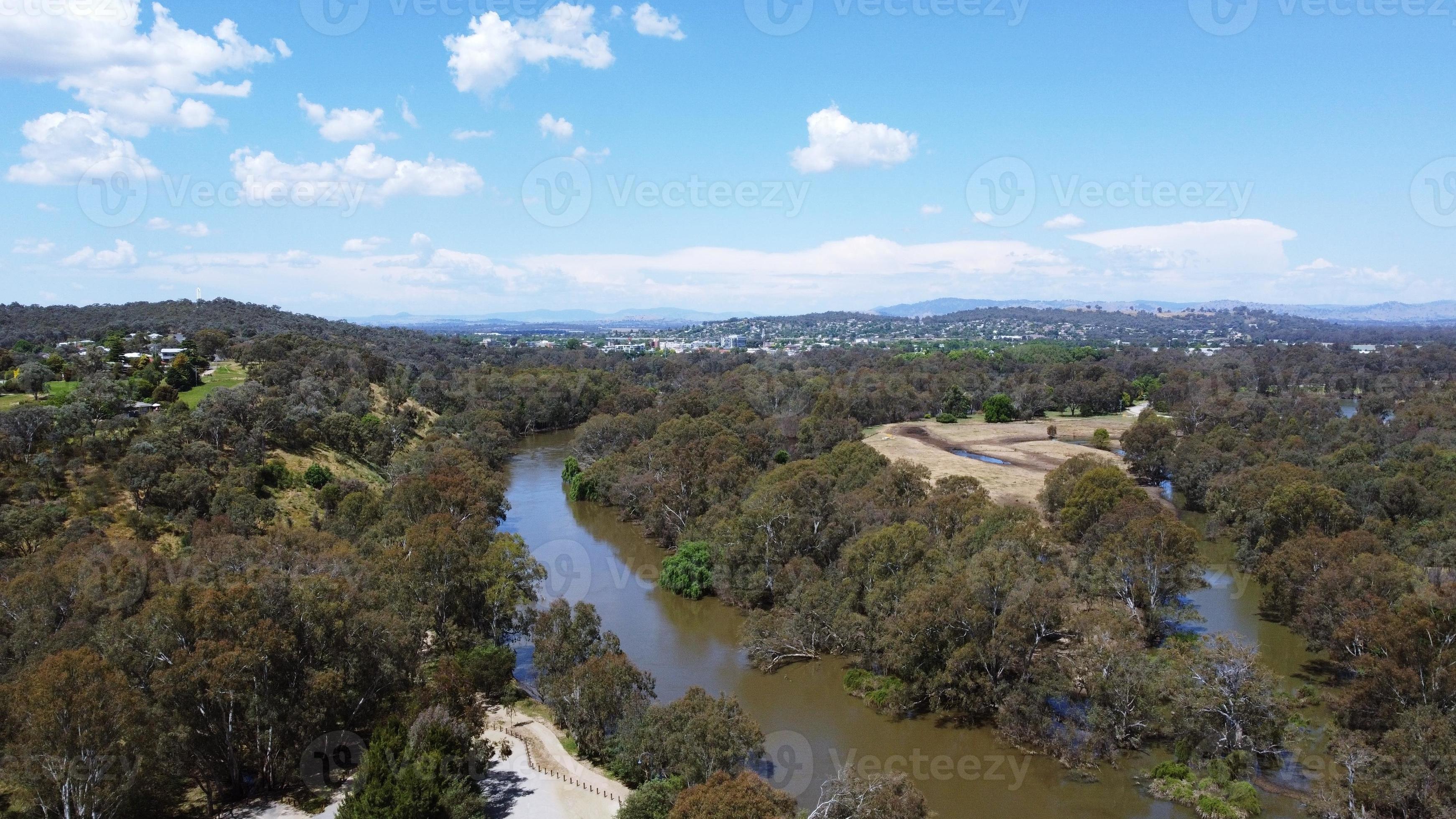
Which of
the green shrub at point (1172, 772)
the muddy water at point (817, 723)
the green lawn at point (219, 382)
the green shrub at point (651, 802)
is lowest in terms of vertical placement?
the muddy water at point (817, 723)

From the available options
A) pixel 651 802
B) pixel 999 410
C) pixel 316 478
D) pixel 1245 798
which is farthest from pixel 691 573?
pixel 999 410

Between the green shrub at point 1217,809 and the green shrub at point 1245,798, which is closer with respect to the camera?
the green shrub at point 1217,809

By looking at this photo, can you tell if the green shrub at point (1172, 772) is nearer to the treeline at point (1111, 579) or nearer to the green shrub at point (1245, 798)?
the treeline at point (1111, 579)

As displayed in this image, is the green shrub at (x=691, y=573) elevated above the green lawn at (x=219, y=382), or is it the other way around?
the green lawn at (x=219, y=382)

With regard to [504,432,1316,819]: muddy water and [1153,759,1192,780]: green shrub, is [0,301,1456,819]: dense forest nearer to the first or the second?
[1153,759,1192,780]: green shrub

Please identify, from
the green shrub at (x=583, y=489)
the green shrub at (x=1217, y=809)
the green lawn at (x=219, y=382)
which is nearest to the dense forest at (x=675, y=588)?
the green shrub at (x=1217, y=809)

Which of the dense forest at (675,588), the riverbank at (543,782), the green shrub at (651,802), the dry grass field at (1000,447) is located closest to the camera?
the green shrub at (651,802)

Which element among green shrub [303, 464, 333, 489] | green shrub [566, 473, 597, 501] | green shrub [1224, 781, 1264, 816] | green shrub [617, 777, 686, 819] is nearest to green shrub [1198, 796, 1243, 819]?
green shrub [1224, 781, 1264, 816]
